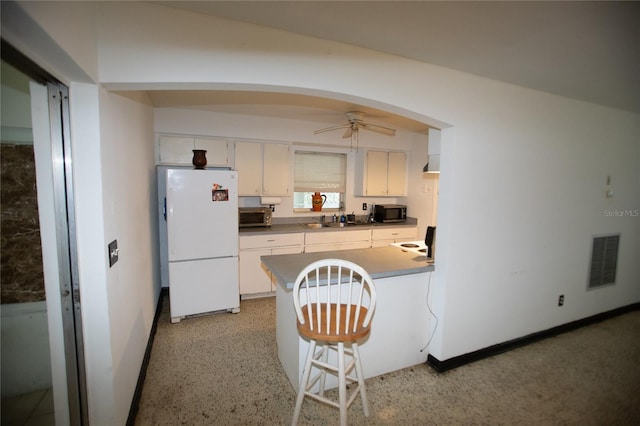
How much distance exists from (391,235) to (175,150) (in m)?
3.24

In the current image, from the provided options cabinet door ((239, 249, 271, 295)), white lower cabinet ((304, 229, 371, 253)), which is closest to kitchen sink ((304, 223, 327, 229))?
white lower cabinet ((304, 229, 371, 253))

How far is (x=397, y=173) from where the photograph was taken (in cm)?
491

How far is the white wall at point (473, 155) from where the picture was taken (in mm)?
1482

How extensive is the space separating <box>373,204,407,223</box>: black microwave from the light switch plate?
12.1 feet

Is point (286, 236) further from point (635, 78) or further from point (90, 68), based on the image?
point (635, 78)

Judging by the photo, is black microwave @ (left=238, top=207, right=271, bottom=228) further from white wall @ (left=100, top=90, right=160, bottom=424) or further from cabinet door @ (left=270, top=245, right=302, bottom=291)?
white wall @ (left=100, top=90, right=160, bottom=424)

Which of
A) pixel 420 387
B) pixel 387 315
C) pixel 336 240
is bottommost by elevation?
pixel 420 387

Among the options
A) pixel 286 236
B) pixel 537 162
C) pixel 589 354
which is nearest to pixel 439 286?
pixel 537 162

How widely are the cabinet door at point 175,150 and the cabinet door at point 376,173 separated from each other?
8.62ft

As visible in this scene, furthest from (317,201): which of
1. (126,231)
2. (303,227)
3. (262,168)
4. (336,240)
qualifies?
(126,231)

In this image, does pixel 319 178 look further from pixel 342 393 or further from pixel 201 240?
pixel 342 393

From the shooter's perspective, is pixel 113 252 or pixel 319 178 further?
pixel 319 178

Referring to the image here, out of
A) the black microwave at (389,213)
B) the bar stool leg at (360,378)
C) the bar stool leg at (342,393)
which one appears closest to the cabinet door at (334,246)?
the black microwave at (389,213)

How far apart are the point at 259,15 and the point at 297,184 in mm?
3118
